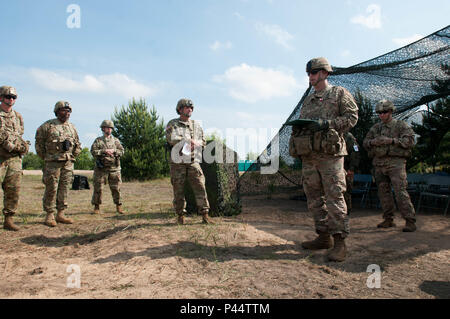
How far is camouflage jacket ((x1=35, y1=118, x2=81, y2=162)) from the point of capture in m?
5.54

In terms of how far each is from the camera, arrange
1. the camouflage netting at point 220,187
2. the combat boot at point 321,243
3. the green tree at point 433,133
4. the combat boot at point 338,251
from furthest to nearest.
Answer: the green tree at point 433,133
the camouflage netting at point 220,187
the combat boot at point 321,243
the combat boot at point 338,251

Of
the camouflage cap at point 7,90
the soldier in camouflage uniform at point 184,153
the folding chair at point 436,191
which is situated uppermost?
the camouflage cap at point 7,90

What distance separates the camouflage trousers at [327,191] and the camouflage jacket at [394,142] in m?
2.01

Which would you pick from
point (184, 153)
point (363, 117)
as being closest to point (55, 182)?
point (184, 153)

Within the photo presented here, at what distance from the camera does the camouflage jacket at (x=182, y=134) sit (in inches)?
197

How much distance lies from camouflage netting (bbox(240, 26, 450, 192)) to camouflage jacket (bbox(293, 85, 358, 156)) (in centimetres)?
376

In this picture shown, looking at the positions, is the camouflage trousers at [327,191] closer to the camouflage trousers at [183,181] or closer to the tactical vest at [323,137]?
the tactical vest at [323,137]

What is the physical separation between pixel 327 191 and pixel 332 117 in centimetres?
86

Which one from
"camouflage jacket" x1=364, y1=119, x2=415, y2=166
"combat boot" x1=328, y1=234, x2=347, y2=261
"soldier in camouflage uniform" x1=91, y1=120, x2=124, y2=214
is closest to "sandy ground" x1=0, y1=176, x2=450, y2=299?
"combat boot" x1=328, y1=234, x2=347, y2=261

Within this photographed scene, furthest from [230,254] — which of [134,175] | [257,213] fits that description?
[134,175]

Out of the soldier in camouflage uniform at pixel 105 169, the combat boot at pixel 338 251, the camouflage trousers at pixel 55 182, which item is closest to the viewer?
the combat boot at pixel 338 251

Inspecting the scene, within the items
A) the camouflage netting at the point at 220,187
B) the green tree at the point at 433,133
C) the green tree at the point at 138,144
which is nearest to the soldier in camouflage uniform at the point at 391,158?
the camouflage netting at the point at 220,187

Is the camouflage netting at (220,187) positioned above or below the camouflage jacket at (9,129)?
below
